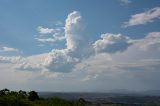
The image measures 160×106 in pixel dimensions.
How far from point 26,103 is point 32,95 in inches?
1497

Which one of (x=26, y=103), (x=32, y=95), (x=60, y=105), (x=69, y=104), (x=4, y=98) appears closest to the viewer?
(x=4, y=98)

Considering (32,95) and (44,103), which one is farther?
(32,95)

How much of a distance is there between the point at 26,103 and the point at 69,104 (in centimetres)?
2549

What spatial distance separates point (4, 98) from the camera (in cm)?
12812

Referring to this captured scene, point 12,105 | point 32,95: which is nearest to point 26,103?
point 12,105

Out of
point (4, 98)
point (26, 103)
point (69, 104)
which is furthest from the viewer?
point (69, 104)

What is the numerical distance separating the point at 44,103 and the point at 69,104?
1300 centimetres

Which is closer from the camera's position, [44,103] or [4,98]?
[4,98]

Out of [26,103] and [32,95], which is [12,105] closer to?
[26,103]

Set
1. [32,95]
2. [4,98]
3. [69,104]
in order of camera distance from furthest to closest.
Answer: [32,95] < [69,104] < [4,98]

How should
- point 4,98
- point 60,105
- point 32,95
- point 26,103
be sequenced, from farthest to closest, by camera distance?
point 32,95 < point 60,105 < point 26,103 < point 4,98

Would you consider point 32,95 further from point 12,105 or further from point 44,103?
point 12,105

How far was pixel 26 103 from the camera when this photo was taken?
136625mm

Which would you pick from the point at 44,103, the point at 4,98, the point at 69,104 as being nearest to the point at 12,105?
the point at 4,98
